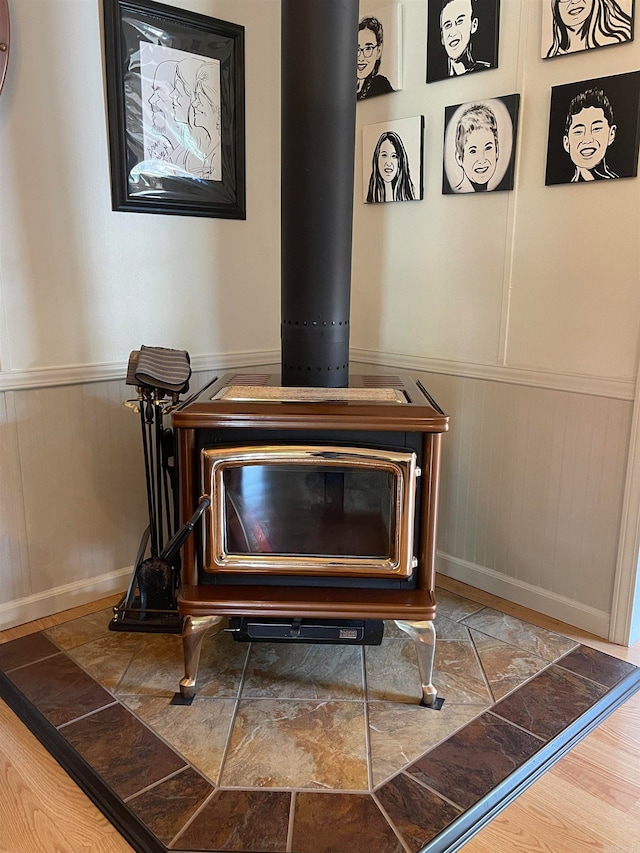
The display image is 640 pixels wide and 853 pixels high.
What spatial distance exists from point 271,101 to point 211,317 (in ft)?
2.75

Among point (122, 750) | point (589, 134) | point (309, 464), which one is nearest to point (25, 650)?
point (122, 750)

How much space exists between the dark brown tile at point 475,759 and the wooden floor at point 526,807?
0.07m

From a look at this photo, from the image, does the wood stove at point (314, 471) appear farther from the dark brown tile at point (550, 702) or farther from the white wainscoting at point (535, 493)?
the white wainscoting at point (535, 493)

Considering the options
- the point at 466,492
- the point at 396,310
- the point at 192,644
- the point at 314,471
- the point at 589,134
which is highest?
the point at 589,134

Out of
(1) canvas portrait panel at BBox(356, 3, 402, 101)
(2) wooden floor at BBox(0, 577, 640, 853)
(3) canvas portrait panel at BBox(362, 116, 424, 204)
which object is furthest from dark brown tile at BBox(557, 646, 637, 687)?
(1) canvas portrait panel at BBox(356, 3, 402, 101)

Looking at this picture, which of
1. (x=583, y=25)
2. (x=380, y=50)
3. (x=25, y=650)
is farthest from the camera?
(x=380, y=50)

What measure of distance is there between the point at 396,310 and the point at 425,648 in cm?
128

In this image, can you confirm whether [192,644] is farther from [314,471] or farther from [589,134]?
[589,134]

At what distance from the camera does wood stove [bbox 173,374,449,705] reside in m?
1.60

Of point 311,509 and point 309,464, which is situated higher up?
point 309,464

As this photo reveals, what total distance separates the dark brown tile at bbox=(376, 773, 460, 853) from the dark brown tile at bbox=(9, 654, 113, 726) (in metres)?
0.76

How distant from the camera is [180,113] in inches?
86.7

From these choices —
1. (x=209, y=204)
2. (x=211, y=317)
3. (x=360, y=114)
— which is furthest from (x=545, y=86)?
(x=211, y=317)

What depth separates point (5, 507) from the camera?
6.54ft
